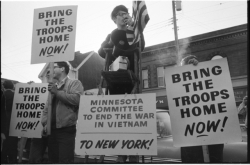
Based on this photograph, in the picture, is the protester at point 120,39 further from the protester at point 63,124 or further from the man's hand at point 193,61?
the man's hand at point 193,61

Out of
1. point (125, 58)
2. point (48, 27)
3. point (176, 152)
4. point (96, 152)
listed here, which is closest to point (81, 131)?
point (96, 152)

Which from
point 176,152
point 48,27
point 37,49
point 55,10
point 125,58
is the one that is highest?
point 55,10

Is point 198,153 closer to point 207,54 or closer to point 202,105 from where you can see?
point 202,105

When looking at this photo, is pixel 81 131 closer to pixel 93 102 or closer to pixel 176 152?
pixel 93 102

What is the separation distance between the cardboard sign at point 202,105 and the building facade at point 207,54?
1175 centimetres

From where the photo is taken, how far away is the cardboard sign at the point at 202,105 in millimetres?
2309

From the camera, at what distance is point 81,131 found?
2.35m

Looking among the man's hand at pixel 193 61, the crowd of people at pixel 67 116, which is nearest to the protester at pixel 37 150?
the crowd of people at pixel 67 116

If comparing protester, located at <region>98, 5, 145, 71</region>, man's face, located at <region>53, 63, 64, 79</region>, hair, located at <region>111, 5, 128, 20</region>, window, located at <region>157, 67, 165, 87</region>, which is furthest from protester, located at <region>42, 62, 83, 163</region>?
window, located at <region>157, 67, 165, 87</region>

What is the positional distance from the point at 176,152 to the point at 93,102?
212 centimetres

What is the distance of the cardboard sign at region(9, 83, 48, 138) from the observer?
3.70 m

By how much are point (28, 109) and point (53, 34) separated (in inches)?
58.9

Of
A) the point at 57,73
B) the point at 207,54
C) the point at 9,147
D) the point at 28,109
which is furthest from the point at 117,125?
the point at 207,54

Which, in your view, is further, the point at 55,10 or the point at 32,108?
the point at 32,108
